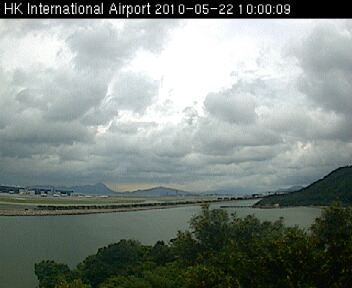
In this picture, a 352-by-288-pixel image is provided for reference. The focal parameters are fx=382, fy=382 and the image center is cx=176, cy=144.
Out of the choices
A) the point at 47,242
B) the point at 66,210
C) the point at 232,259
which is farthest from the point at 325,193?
the point at 232,259

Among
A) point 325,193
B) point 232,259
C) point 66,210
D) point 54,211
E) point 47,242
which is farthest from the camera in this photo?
point 325,193

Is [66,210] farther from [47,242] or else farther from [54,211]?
[47,242]

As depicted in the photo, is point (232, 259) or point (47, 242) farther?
point (47, 242)

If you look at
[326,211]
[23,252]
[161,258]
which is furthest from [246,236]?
[23,252]

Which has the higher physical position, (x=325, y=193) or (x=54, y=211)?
(x=325, y=193)

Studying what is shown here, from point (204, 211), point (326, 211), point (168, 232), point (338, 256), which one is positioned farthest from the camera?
point (168, 232)

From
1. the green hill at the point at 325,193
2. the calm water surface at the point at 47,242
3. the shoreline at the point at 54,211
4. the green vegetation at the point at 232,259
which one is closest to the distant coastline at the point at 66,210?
the shoreline at the point at 54,211

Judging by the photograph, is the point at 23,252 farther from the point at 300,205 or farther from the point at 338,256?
the point at 300,205
